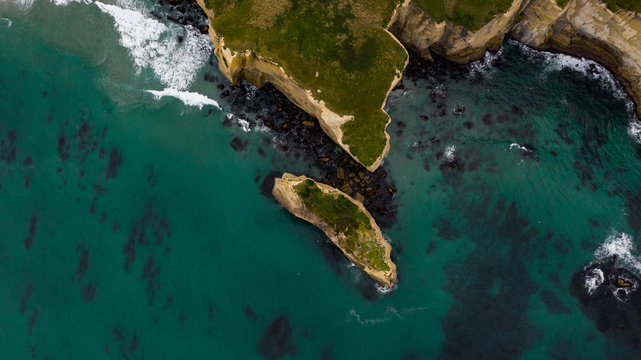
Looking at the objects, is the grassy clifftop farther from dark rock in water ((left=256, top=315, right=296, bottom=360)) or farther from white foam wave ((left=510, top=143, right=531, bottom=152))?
dark rock in water ((left=256, top=315, right=296, bottom=360))

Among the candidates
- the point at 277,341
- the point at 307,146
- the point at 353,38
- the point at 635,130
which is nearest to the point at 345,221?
the point at 307,146

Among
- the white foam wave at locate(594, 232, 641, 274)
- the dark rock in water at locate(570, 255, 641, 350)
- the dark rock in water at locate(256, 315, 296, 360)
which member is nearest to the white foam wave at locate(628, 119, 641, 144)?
the white foam wave at locate(594, 232, 641, 274)

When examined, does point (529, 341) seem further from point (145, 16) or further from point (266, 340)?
point (145, 16)

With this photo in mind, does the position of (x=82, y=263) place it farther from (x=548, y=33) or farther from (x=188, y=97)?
(x=548, y=33)

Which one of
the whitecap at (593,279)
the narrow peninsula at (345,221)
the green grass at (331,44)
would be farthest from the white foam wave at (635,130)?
the narrow peninsula at (345,221)

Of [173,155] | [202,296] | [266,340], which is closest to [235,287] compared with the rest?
[202,296]

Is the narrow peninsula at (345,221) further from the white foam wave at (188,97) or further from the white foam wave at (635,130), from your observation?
the white foam wave at (635,130)
